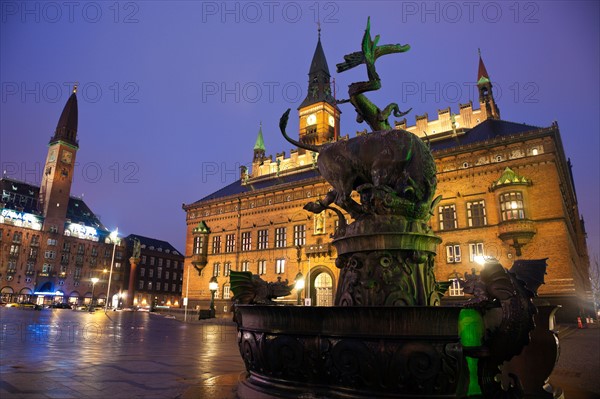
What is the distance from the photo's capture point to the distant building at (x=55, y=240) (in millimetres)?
72250

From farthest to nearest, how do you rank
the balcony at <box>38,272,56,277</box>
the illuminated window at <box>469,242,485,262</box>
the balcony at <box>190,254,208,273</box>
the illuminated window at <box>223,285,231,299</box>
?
the balcony at <box>38,272,56,277</box> → the balcony at <box>190,254,208,273</box> → the illuminated window at <box>223,285,231,299</box> → the illuminated window at <box>469,242,485,262</box>

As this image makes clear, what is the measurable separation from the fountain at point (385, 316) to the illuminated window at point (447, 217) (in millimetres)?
27564

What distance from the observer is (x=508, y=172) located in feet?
97.3

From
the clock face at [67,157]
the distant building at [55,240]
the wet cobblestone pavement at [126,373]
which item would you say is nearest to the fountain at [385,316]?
the wet cobblestone pavement at [126,373]

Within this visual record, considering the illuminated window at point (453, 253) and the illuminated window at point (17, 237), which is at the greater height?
the illuminated window at point (17, 237)

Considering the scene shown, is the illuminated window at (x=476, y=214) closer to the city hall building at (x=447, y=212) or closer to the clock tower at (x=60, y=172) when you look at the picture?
the city hall building at (x=447, y=212)

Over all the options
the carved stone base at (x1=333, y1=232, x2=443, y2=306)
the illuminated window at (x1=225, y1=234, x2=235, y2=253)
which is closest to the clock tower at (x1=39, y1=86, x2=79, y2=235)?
the illuminated window at (x1=225, y1=234, x2=235, y2=253)

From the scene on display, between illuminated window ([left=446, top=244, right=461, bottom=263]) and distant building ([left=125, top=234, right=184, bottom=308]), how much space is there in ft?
244

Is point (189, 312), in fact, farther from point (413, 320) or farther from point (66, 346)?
point (413, 320)

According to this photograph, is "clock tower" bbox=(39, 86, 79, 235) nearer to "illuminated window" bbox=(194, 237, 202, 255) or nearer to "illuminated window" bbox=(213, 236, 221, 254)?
"illuminated window" bbox=(194, 237, 202, 255)

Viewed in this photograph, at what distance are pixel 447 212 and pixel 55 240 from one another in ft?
253

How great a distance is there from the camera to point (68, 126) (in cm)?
8744

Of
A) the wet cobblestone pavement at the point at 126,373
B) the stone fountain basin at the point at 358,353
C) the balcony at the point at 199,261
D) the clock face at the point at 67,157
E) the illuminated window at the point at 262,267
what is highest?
the clock face at the point at 67,157

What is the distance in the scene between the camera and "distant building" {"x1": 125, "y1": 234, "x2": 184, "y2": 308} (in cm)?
9300
